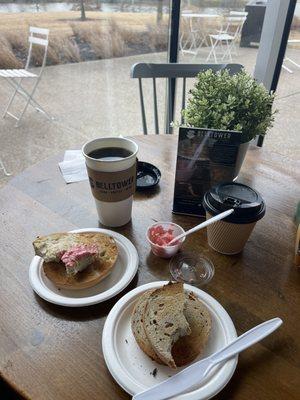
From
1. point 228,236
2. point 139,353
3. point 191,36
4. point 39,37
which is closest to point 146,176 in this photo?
point 228,236

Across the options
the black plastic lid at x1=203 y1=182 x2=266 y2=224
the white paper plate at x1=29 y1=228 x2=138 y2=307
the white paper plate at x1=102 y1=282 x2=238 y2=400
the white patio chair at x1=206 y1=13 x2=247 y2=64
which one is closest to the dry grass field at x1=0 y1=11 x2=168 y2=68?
the white patio chair at x1=206 y1=13 x2=247 y2=64

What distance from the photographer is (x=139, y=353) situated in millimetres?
553

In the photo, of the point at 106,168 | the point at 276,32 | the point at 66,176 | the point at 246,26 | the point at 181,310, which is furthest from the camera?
the point at 246,26

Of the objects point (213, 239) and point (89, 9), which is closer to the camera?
point (213, 239)

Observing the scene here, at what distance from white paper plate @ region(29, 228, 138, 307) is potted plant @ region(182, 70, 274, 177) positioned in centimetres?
40

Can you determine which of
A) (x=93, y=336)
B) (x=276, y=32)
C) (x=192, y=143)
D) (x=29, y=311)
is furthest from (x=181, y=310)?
(x=276, y=32)

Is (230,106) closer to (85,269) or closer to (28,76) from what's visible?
(85,269)

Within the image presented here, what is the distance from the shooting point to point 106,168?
730 mm

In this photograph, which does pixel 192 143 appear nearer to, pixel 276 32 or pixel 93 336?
pixel 93 336

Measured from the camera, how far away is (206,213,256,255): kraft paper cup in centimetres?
71

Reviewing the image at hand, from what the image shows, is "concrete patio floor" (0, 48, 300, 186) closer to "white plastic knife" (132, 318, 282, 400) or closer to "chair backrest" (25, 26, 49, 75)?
"chair backrest" (25, 26, 49, 75)

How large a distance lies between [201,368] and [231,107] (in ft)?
2.09

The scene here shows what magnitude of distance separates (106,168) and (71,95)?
95.4 inches

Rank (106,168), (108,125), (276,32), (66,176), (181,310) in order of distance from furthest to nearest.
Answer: (108,125)
(276,32)
(66,176)
(106,168)
(181,310)
